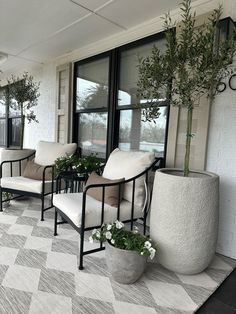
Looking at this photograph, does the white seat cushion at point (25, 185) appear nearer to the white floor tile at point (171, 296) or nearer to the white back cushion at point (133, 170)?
the white back cushion at point (133, 170)

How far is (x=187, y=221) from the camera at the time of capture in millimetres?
1526

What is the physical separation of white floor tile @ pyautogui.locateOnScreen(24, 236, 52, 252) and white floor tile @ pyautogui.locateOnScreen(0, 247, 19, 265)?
115 mm

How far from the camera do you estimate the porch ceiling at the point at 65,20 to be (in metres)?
2.11

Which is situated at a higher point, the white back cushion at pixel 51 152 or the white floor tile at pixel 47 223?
the white back cushion at pixel 51 152

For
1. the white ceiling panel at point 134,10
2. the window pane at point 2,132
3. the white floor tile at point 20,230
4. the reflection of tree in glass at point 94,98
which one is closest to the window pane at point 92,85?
the reflection of tree in glass at point 94,98

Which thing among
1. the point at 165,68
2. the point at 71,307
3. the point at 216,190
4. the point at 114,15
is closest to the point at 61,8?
the point at 114,15

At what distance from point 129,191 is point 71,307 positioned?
0.93 meters

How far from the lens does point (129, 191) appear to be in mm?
1937

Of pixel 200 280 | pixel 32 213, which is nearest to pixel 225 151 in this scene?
pixel 200 280

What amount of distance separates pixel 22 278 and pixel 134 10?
243 centimetres

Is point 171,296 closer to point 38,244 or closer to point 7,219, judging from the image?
point 38,244

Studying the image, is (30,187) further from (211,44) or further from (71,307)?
(211,44)

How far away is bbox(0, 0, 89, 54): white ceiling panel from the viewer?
214cm

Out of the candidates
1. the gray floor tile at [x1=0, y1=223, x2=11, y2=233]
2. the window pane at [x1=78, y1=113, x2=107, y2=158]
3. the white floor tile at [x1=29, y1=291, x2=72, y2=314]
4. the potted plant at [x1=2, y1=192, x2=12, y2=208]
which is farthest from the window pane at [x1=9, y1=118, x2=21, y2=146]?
the white floor tile at [x1=29, y1=291, x2=72, y2=314]
